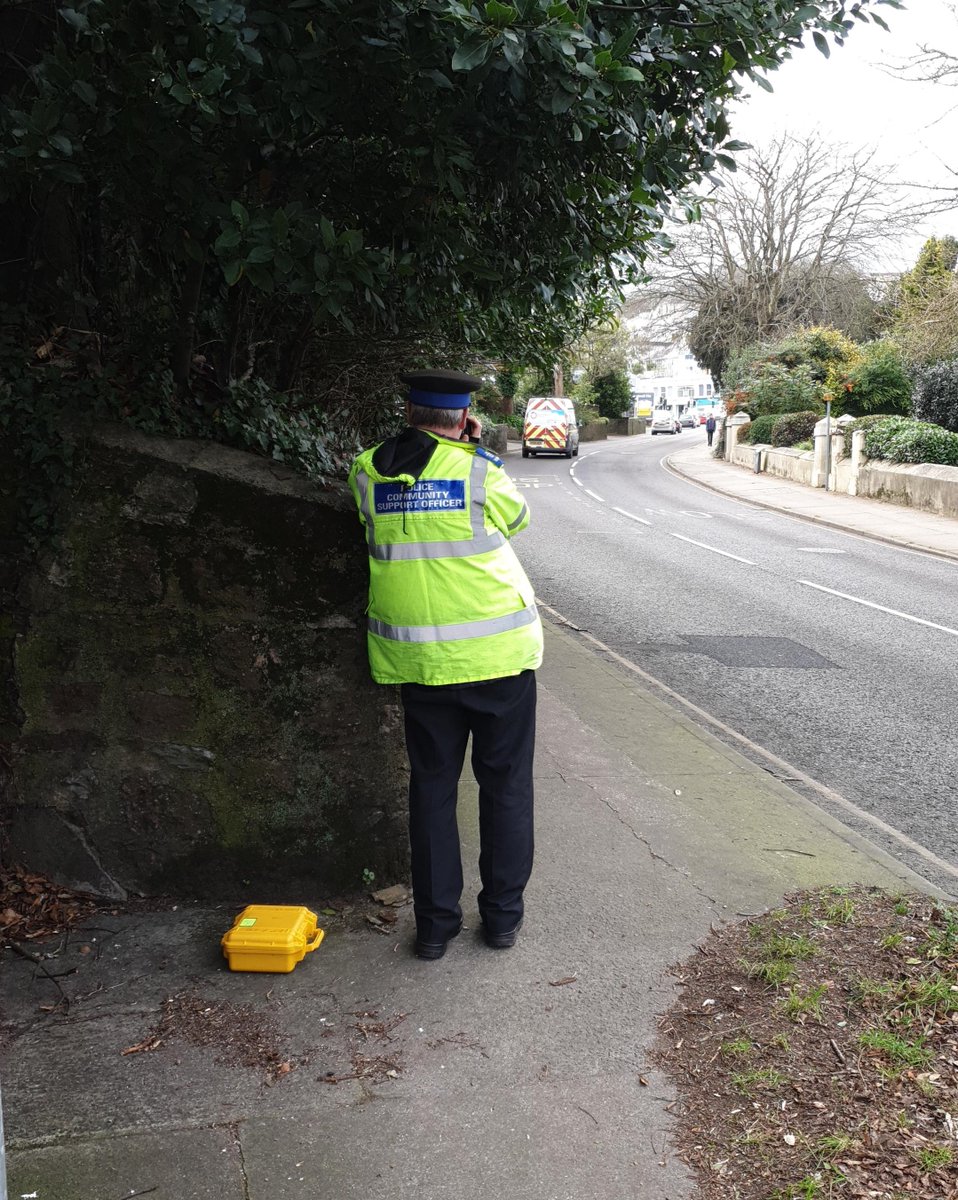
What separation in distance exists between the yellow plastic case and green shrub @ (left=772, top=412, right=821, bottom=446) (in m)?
31.8

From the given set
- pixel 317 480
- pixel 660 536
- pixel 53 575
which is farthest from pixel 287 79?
pixel 660 536

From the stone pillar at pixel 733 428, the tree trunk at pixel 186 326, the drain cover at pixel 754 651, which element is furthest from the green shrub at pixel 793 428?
the tree trunk at pixel 186 326

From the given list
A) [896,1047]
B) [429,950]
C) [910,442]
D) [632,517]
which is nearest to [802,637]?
[429,950]

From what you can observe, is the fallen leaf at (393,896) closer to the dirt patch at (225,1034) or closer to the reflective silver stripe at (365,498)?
the dirt patch at (225,1034)

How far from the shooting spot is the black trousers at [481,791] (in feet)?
11.4

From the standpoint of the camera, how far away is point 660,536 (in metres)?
18.2

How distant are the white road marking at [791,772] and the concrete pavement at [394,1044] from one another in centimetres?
53

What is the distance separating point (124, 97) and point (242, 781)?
2.14 metres

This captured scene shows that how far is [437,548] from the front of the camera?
11.1ft

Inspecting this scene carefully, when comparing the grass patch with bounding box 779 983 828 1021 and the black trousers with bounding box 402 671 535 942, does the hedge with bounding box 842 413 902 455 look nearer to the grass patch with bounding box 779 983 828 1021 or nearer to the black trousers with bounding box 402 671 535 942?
the black trousers with bounding box 402 671 535 942

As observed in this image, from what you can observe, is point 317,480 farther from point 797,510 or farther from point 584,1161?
point 797,510

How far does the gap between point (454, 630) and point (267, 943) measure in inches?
44.5

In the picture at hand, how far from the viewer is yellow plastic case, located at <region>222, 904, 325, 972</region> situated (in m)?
3.34

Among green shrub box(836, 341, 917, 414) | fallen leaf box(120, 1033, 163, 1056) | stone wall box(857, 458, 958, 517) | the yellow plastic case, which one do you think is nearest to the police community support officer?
the yellow plastic case
